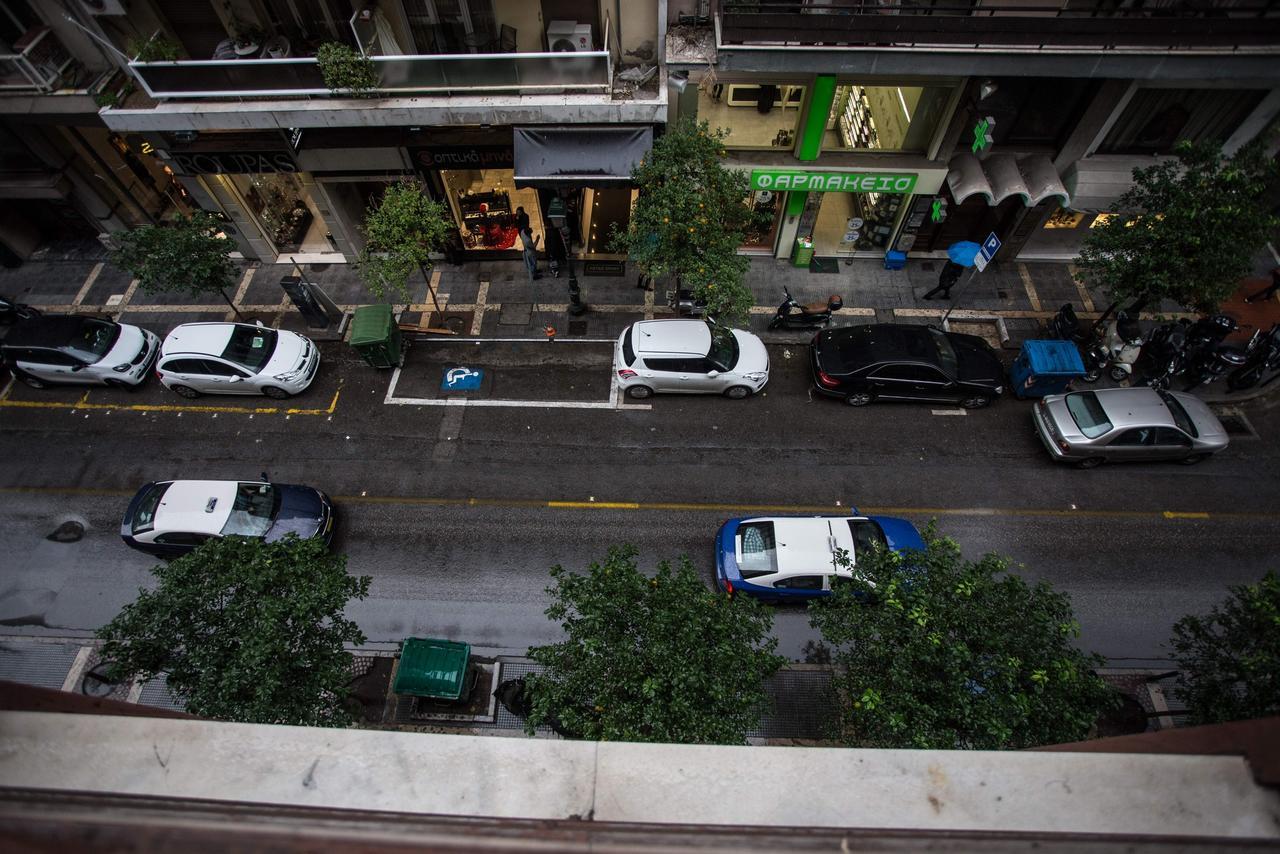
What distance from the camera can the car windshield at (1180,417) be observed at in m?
15.4

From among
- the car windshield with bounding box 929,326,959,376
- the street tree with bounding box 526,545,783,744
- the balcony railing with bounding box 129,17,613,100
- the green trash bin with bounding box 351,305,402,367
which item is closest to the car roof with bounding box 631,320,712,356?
the car windshield with bounding box 929,326,959,376

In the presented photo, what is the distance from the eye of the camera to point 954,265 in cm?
1888

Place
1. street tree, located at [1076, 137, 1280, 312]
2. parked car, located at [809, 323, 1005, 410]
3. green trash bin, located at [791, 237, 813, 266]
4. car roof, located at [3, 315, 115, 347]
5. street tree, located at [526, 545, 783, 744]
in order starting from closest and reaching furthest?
street tree, located at [526, 545, 783, 744]
street tree, located at [1076, 137, 1280, 312]
parked car, located at [809, 323, 1005, 410]
car roof, located at [3, 315, 115, 347]
green trash bin, located at [791, 237, 813, 266]

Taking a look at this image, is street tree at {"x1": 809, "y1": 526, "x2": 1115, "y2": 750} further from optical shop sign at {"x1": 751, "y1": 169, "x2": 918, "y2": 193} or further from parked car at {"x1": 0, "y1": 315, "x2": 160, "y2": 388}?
parked car at {"x1": 0, "y1": 315, "x2": 160, "y2": 388}

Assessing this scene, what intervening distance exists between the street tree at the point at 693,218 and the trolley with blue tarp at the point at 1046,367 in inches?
297

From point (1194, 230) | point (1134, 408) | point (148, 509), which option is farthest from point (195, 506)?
point (1194, 230)

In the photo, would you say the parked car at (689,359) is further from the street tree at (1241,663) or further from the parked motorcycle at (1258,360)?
the parked motorcycle at (1258,360)

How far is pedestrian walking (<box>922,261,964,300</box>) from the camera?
62.3ft

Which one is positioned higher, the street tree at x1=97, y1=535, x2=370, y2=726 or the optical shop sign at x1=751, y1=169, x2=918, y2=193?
the optical shop sign at x1=751, y1=169, x2=918, y2=193

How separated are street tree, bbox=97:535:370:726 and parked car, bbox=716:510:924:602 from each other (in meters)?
7.23

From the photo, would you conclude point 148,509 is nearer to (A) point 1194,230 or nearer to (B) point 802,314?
(B) point 802,314

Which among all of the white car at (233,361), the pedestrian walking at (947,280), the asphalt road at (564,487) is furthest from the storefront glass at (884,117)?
the white car at (233,361)

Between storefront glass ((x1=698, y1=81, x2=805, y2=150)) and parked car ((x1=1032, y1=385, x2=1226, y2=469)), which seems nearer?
parked car ((x1=1032, y1=385, x2=1226, y2=469))

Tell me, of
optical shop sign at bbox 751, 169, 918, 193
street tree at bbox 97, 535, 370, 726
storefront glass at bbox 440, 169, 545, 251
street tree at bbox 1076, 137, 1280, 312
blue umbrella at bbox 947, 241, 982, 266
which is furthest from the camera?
storefront glass at bbox 440, 169, 545, 251
